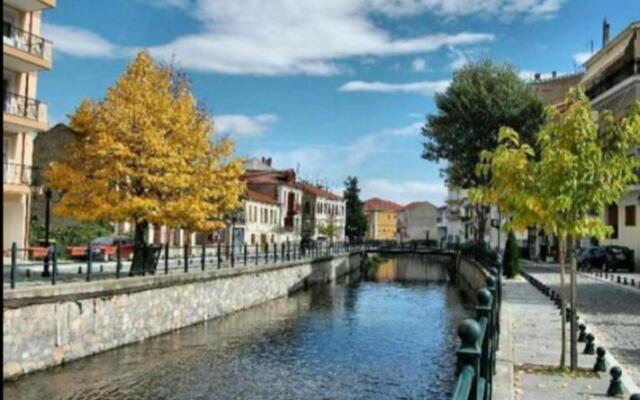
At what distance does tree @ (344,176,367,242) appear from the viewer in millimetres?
104000

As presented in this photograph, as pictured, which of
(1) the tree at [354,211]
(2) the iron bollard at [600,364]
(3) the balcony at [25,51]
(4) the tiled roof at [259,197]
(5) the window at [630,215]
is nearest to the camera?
(2) the iron bollard at [600,364]

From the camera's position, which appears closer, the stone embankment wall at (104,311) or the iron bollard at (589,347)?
the iron bollard at (589,347)

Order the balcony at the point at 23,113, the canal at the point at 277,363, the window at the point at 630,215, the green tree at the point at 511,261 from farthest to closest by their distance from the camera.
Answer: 1. the window at the point at 630,215
2. the green tree at the point at 511,261
3. the balcony at the point at 23,113
4. the canal at the point at 277,363

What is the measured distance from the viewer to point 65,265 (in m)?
27.6

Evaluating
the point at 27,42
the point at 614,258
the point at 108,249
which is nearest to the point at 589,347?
the point at 108,249

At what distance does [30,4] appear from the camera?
29484 millimetres

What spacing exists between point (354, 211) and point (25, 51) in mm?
78269

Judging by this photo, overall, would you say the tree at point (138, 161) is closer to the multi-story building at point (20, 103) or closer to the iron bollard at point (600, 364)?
the multi-story building at point (20, 103)

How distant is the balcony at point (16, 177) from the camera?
29.0m

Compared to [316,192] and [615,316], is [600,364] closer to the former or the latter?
[615,316]

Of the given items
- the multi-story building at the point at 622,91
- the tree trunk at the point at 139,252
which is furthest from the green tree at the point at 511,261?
the tree trunk at the point at 139,252

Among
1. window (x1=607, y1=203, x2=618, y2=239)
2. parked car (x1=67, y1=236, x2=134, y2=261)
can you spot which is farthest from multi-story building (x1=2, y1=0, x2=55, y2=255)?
window (x1=607, y1=203, x2=618, y2=239)

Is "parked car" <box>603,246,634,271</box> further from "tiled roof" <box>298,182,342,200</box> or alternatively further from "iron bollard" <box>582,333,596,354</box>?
"tiled roof" <box>298,182,342,200</box>

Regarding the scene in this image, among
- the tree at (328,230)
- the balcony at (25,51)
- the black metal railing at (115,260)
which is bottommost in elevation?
the black metal railing at (115,260)
